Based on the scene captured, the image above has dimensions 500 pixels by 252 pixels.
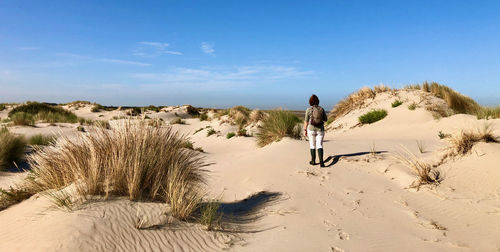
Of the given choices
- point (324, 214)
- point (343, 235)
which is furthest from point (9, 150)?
point (343, 235)

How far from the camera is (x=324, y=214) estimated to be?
16.6 ft

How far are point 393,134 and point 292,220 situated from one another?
9.85m

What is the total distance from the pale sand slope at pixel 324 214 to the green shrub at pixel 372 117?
6.26m

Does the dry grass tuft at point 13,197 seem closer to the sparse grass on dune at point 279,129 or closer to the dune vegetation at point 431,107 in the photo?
the sparse grass on dune at point 279,129

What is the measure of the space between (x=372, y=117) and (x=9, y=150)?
50.0 feet

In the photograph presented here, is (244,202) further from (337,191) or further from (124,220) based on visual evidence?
(124,220)

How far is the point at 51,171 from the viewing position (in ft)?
14.1

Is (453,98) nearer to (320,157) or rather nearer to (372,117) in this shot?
(372,117)

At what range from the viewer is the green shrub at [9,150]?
8969 millimetres

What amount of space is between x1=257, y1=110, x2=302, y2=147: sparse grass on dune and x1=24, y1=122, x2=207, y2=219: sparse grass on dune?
644 cm

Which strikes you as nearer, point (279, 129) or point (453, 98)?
point (279, 129)

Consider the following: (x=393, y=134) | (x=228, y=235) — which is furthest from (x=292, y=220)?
(x=393, y=134)

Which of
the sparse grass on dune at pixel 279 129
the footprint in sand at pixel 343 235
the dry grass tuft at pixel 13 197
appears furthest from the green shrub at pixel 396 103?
the dry grass tuft at pixel 13 197

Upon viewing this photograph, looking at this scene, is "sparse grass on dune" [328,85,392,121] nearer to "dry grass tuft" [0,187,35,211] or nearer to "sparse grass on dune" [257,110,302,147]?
"sparse grass on dune" [257,110,302,147]
